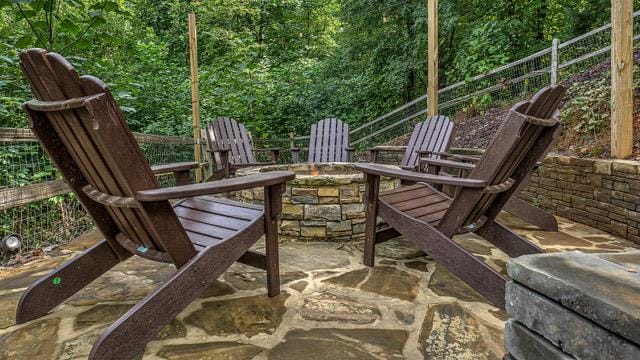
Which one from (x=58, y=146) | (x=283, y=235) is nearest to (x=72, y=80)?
(x=58, y=146)

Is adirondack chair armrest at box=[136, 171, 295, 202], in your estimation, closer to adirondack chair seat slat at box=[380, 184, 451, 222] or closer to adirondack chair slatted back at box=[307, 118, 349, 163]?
adirondack chair seat slat at box=[380, 184, 451, 222]

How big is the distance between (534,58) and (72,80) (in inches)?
234

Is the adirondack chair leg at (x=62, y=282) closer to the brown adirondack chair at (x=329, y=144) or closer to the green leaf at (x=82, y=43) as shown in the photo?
the green leaf at (x=82, y=43)

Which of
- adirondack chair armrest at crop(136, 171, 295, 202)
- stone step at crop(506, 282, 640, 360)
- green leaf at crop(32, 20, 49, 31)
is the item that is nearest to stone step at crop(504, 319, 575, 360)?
stone step at crop(506, 282, 640, 360)

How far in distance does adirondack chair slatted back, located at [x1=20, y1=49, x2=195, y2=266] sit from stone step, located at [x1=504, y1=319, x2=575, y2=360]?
3.41 ft

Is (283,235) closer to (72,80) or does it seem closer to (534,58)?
(72,80)

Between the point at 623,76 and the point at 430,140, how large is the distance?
150 centimetres

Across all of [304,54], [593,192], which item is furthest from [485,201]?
[304,54]

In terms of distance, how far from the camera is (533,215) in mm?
2832

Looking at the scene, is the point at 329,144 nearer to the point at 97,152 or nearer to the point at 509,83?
the point at 509,83

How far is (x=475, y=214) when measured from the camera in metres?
1.75

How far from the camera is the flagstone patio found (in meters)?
1.29

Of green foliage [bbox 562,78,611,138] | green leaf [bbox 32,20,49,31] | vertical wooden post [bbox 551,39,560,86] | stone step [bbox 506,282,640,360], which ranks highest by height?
vertical wooden post [bbox 551,39,560,86]

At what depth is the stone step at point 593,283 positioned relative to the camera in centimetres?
59
